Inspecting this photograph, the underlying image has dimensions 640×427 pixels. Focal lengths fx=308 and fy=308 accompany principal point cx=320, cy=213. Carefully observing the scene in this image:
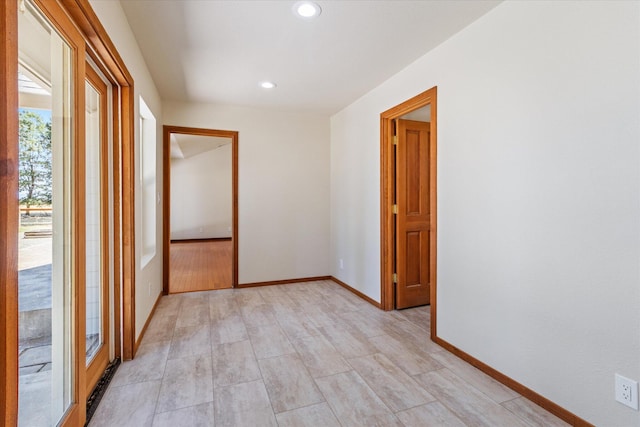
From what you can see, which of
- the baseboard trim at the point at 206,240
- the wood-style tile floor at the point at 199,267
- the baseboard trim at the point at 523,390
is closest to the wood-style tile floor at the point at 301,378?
the baseboard trim at the point at 523,390

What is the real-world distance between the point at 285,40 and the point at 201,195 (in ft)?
25.7

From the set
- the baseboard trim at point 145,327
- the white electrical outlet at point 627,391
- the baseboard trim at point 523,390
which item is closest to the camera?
the white electrical outlet at point 627,391

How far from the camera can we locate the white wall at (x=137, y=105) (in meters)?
1.77

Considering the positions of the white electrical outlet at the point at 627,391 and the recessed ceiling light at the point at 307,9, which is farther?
the recessed ceiling light at the point at 307,9

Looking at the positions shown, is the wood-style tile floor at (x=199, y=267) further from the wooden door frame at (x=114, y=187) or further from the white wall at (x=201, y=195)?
the wooden door frame at (x=114, y=187)

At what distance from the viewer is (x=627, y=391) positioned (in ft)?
4.53

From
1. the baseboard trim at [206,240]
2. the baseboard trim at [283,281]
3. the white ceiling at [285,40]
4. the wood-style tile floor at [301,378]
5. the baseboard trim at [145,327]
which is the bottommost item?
the wood-style tile floor at [301,378]

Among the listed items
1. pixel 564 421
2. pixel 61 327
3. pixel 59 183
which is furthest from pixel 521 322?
pixel 59 183

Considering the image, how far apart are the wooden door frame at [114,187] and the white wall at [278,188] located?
6.12 ft

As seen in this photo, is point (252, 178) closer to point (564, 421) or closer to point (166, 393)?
point (166, 393)

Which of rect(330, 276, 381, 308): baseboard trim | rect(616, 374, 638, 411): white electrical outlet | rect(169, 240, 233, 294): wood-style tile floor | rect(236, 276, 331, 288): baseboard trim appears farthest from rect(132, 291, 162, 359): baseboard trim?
rect(616, 374, 638, 411): white electrical outlet

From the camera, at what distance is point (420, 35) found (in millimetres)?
2309

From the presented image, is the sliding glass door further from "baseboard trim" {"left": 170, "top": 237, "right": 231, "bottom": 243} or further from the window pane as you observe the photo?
"baseboard trim" {"left": 170, "top": 237, "right": 231, "bottom": 243}

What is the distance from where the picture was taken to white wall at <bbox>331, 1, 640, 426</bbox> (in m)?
1.42
